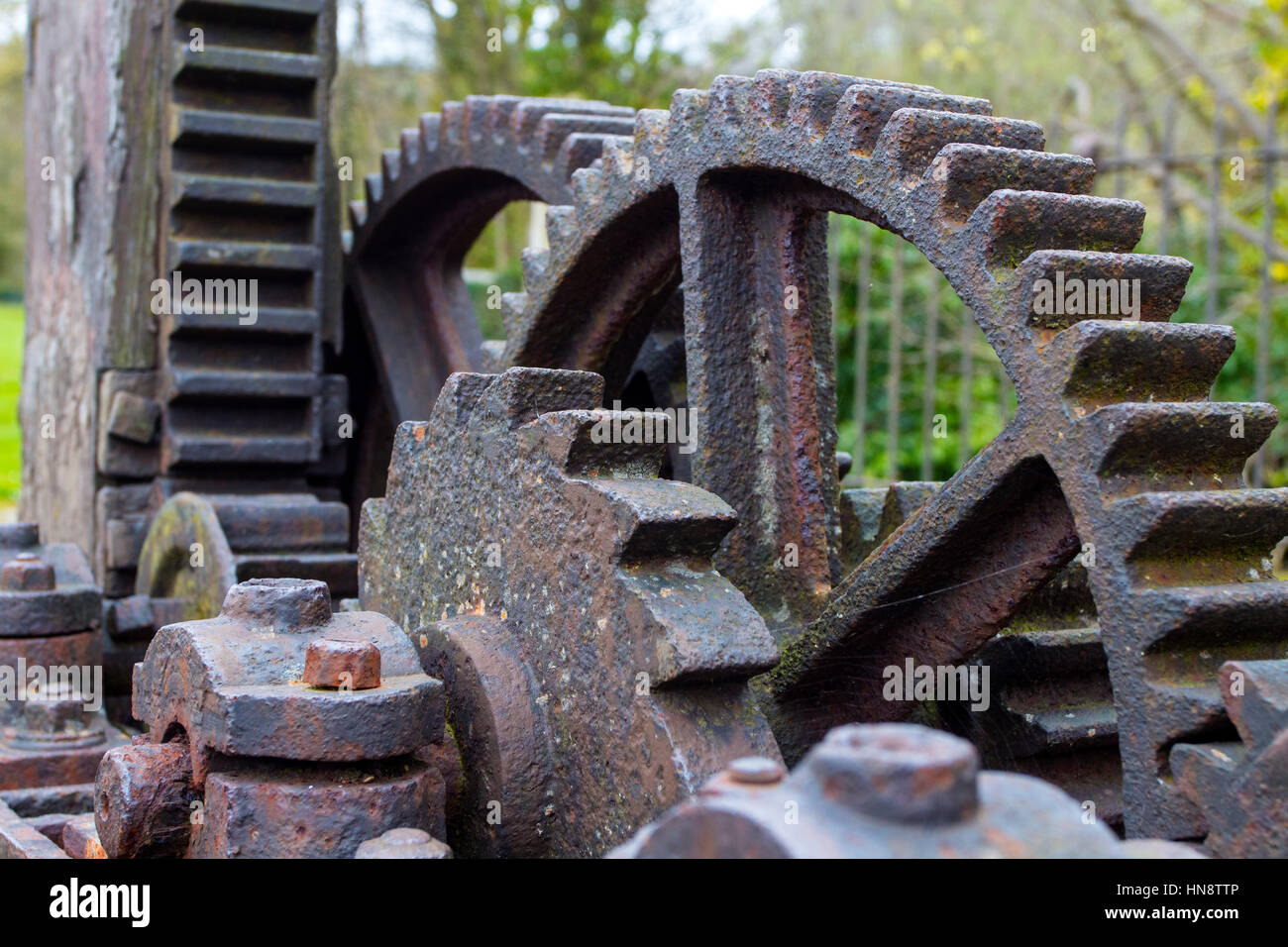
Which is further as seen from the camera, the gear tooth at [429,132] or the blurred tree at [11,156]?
the blurred tree at [11,156]

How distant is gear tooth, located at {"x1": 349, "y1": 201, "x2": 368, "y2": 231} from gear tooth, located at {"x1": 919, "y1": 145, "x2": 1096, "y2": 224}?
292 centimetres

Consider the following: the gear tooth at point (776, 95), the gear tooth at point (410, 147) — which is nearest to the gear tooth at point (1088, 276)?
the gear tooth at point (776, 95)

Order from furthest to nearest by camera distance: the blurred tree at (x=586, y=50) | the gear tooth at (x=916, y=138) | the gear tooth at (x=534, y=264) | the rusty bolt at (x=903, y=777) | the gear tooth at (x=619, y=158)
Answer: the blurred tree at (x=586, y=50) < the gear tooth at (x=534, y=264) < the gear tooth at (x=619, y=158) < the gear tooth at (x=916, y=138) < the rusty bolt at (x=903, y=777)

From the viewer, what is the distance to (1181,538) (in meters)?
1.93

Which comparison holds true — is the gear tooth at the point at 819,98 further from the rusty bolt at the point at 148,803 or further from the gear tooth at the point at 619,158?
the rusty bolt at the point at 148,803

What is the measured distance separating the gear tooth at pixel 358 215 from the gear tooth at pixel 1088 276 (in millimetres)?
3123

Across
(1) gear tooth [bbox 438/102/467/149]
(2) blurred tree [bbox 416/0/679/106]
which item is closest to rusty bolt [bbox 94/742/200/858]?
(1) gear tooth [bbox 438/102/467/149]

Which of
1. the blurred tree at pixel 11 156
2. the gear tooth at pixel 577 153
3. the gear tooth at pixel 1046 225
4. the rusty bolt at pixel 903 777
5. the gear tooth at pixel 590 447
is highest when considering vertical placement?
the blurred tree at pixel 11 156

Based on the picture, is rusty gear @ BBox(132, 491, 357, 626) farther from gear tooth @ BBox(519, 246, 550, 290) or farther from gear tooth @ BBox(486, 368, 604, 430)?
gear tooth @ BBox(486, 368, 604, 430)

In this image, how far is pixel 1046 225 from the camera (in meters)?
2.20

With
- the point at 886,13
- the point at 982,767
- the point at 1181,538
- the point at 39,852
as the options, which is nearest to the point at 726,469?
the point at 982,767

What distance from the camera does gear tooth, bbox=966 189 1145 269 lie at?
2160mm

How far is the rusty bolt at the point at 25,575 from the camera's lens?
3.21 meters

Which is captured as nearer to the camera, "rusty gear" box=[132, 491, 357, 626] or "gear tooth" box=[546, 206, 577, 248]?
"gear tooth" box=[546, 206, 577, 248]
